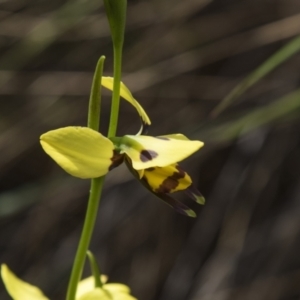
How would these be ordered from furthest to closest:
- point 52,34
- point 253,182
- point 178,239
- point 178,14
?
point 178,239, point 253,182, point 178,14, point 52,34

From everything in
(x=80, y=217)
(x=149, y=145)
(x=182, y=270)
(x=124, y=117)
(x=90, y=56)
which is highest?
(x=149, y=145)

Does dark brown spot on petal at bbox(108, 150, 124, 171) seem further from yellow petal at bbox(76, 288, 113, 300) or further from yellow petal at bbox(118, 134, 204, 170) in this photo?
yellow petal at bbox(76, 288, 113, 300)

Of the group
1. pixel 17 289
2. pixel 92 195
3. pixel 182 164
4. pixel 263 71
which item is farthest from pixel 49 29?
pixel 92 195

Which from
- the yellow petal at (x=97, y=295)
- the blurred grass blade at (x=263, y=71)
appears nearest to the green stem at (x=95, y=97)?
the yellow petal at (x=97, y=295)

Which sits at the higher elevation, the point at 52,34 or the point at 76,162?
the point at 76,162

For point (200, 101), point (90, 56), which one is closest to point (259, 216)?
point (200, 101)

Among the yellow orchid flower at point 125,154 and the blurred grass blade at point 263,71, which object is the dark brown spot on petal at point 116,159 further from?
the blurred grass blade at point 263,71

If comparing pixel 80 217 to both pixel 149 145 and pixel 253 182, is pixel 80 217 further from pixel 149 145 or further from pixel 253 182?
pixel 149 145

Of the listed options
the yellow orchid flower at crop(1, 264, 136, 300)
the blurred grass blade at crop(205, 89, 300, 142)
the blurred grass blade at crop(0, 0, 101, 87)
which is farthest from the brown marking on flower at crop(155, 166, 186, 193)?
the blurred grass blade at crop(0, 0, 101, 87)
